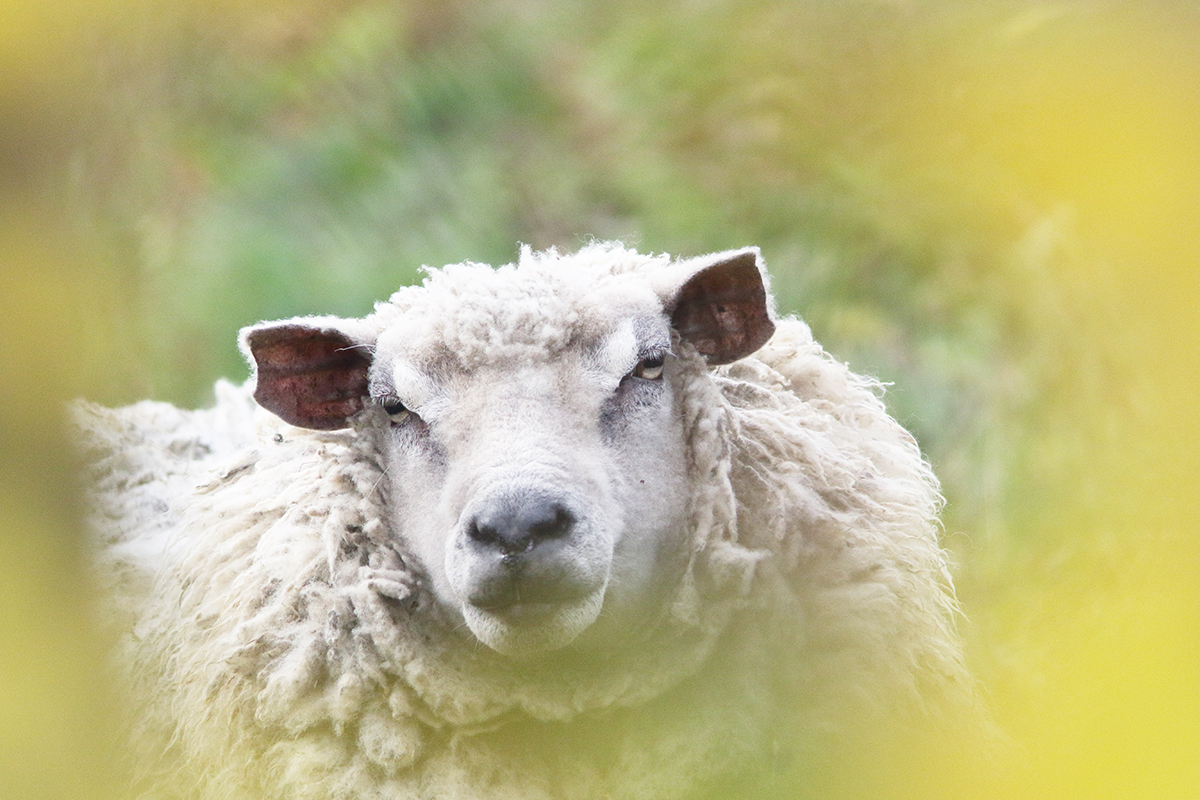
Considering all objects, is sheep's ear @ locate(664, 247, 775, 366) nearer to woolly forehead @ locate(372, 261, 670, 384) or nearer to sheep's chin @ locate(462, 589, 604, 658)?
woolly forehead @ locate(372, 261, 670, 384)

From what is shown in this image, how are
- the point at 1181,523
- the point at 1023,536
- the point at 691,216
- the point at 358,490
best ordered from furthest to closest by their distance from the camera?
the point at 691,216, the point at 1023,536, the point at 358,490, the point at 1181,523

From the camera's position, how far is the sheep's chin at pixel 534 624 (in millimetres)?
1850

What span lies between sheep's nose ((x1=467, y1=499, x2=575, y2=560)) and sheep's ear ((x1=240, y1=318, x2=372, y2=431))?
0.60 metres

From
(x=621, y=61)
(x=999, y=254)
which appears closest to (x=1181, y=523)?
(x=999, y=254)

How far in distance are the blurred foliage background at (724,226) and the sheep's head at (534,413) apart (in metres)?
0.41

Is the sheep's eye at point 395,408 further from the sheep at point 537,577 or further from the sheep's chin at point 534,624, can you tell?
the sheep's chin at point 534,624

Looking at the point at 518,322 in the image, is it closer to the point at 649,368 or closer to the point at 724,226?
the point at 649,368

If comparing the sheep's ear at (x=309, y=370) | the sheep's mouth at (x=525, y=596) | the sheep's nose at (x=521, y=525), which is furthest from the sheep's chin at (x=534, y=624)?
the sheep's ear at (x=309, y=370)

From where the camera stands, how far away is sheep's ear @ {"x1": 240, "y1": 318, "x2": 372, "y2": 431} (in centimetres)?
220

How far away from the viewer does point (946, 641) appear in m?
2.37

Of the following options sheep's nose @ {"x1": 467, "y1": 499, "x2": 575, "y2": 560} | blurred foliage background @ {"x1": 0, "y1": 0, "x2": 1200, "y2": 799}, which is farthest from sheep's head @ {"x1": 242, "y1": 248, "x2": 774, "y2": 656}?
blurred foliage background @ {"x1": 0, "y1": 0, "x2": 1200, "y2": 799}

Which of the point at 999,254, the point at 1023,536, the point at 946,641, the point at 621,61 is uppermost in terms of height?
the point at 621,61

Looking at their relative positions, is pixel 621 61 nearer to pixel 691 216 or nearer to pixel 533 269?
pixel 691 216

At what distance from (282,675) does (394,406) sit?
21.9 inches
